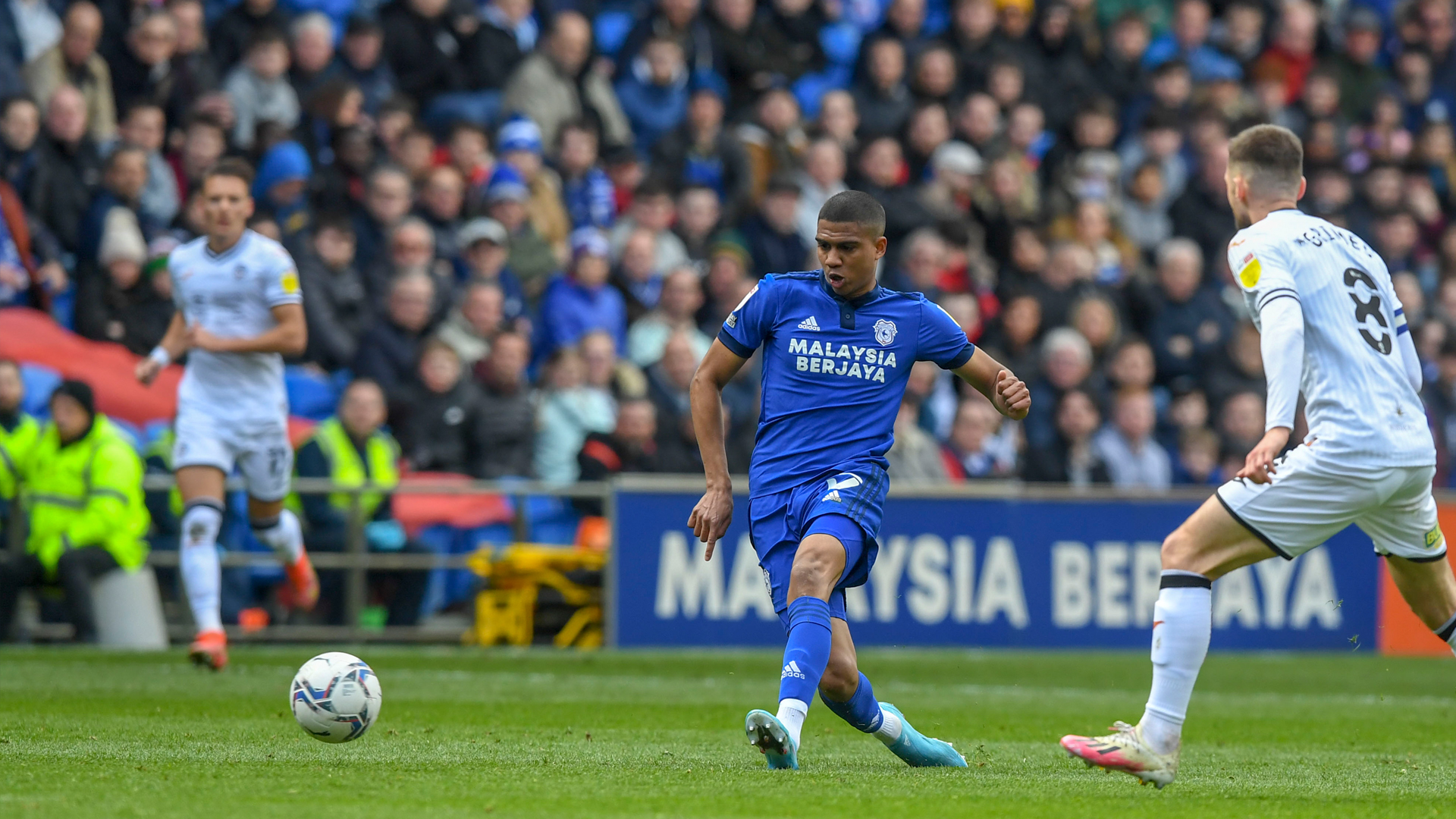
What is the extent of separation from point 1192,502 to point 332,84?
7.38 meters

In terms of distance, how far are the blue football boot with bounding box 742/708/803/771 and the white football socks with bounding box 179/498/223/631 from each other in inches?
200

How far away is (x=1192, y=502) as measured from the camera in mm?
15055

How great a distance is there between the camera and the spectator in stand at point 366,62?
15.9m

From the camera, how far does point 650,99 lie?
17.6 m

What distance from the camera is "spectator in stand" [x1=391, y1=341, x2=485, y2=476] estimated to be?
14422mm

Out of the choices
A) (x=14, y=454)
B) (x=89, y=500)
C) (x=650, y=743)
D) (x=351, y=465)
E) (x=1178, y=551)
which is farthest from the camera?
(x=351, y=465)

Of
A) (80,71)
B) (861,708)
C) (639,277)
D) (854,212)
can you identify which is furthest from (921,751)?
(80,71)

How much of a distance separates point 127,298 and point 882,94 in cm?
761

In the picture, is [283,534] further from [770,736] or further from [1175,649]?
[1175,649]

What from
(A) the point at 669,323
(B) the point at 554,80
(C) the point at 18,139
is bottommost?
(A) the point at 669,323

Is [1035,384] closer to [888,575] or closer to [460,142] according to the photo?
[888,575]

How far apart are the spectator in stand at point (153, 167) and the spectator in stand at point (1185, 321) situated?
29.2 ft

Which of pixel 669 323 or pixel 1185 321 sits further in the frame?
pixel 1185 321

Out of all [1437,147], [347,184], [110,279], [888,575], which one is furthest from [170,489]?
[1437,147]
